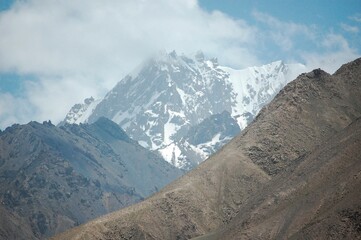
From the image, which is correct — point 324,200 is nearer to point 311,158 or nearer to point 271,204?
point 271,204

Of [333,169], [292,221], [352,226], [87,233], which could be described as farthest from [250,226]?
[87,233]

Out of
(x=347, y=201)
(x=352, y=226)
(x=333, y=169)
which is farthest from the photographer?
(x=333, y=169)

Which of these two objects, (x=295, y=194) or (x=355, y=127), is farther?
(x=355, y=127)

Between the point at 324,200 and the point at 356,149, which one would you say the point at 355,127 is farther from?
the point at 324,200

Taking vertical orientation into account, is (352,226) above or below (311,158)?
below

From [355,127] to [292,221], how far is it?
178ft

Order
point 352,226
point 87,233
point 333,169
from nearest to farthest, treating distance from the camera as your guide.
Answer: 1. point 352,226
2. point 333,169
3. point 87,233

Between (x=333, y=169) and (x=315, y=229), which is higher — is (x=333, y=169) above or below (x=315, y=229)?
above

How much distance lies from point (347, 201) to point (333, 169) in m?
30.3

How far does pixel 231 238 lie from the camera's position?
575 ft

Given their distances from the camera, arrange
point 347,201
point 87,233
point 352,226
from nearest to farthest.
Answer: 1. point 352,226
2. point 347,201
3. point 87,233

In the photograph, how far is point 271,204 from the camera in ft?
586

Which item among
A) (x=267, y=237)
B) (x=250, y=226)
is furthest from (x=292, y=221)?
(x=250, y=226)

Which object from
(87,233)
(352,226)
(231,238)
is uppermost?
(87,233)
